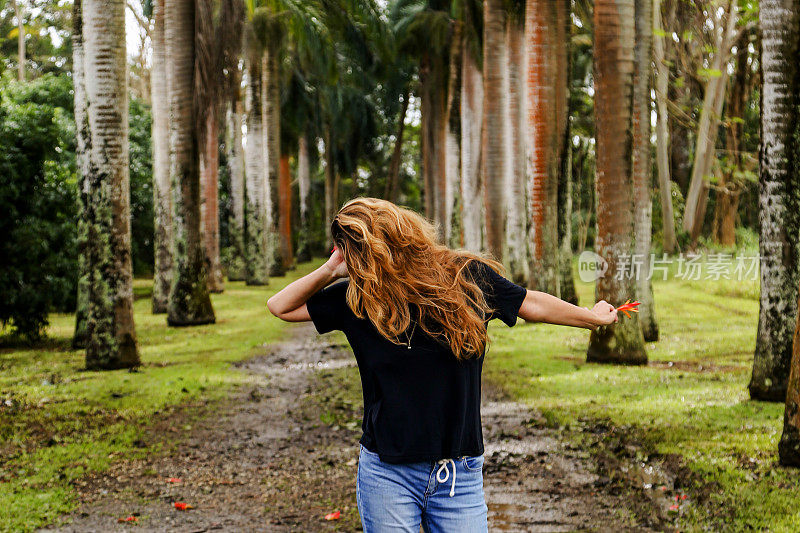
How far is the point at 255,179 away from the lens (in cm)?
2855

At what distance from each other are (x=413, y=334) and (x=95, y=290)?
9555 millimetres

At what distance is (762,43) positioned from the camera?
812 centimetres

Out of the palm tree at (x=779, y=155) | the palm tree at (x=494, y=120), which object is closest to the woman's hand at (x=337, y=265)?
the palm tree at (x=779, y=155)

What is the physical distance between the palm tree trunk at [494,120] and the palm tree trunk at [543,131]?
71.4 inches

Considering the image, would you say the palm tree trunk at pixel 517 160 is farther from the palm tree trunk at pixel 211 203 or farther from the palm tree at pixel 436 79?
the palm tree trunk at pixel 211 203

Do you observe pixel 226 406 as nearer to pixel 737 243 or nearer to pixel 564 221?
pixel 564 221

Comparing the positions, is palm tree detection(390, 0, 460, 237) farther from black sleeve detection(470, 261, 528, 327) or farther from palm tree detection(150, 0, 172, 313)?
black sleeve detection(470, 261, 528, 327)

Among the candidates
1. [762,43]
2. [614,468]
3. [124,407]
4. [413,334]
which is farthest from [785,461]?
[124,407]

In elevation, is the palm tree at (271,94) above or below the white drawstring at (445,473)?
above

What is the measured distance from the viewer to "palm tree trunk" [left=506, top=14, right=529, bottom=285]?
1833 cm

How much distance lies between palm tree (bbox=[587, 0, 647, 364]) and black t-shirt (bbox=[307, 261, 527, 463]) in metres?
8.71

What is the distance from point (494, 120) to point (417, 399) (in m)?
16.3

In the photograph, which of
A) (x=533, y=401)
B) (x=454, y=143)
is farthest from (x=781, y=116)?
(x=454, y=143)

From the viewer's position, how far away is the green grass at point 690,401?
19.0 feet
